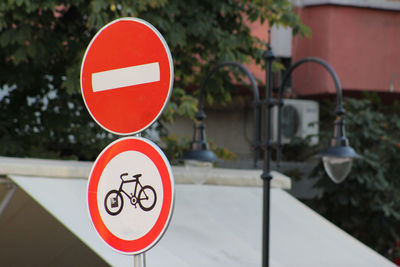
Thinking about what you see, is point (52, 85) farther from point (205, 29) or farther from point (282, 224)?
point (282, 224)

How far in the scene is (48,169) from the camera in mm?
5266

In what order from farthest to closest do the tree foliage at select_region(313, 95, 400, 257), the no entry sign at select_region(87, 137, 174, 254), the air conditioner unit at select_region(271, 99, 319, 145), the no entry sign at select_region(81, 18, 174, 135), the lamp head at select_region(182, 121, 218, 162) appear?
the air conditioner unit at select_region(271, 99, 319, 145) → the tree foliage at select_region(313, 95, 400, 257) → the lamp head at select_region(182, 121, 218, 162) → the no entry sign at select_region(81, 18, 174, 135) → the no entry sign at select_region(87, 137, 174, 254)

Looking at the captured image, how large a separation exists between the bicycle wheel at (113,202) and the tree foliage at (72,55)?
5304mm

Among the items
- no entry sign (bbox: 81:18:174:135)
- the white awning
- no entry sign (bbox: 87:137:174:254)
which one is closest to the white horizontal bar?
no entry sign (bbox: 81:18:174:135)

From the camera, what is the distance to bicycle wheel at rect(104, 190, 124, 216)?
305 cm

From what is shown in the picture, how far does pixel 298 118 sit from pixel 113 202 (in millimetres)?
10795

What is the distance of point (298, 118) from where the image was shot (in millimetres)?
13609

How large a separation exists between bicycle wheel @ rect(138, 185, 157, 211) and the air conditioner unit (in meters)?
10.6

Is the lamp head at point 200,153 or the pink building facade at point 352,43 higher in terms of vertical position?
the pink building facade at point 352,43

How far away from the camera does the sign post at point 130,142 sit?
292cm

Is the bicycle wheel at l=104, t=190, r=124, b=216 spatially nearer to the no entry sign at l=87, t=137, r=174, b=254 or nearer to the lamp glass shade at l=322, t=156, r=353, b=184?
the no entry sign at l=87, t=137, r=174, b=254

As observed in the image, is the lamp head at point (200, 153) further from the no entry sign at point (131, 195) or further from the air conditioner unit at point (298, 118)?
the air conditioner unit at point (298, 118)

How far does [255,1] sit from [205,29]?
3.78 ft

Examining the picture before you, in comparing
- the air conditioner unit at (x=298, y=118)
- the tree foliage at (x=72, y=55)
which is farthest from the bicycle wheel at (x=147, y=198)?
the air conditioner unit at (x=298, y=118)
